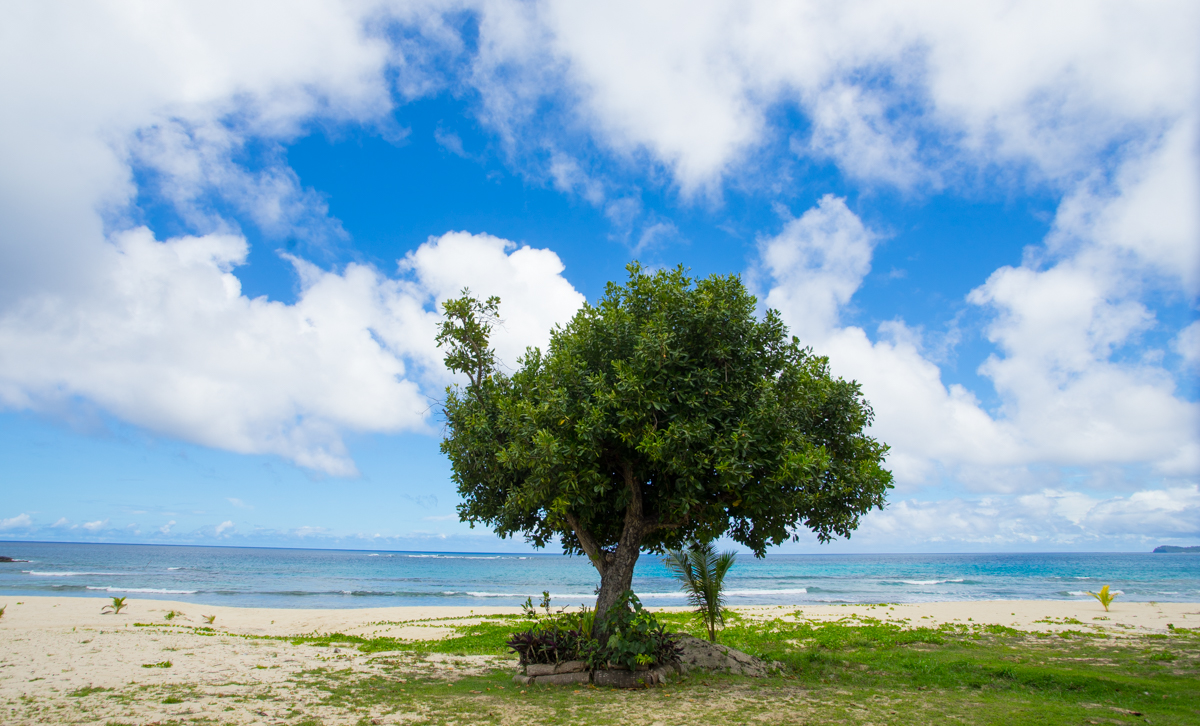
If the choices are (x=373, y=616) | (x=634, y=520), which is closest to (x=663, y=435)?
(x=634, y=520)

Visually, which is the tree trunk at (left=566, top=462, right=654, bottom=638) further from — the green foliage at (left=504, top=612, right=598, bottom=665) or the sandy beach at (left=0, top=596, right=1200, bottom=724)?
the sandy beach at (left=0, top=596, right=1200, bottom=724)

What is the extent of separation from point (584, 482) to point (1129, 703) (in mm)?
8672

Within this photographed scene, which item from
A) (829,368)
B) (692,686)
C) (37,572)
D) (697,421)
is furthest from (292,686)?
(37,572)

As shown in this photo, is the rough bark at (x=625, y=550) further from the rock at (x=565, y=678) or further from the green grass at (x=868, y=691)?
the green grass at (x=868, y=691)

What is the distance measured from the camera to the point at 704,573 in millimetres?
13438

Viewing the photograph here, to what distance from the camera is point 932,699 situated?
9289 millimetres

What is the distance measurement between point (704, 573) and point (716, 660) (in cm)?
246

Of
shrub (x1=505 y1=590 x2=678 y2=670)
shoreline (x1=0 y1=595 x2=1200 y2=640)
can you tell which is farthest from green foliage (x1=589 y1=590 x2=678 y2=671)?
shoreline (x1=0 y1=595 x2=1200 y2=640)

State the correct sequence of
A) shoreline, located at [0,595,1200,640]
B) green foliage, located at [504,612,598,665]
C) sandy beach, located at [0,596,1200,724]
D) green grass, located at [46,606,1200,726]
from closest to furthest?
1. green grass, located at [46,606,1200,726]
2. sandy beach, located at [0,596,1200,724]
3. green foliage, located at [504,612,598,665]
4. shoreline, located at [0,595,1200,640]

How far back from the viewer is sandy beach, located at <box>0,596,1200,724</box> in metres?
8.67

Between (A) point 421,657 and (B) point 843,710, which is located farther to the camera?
(A) point 421,657

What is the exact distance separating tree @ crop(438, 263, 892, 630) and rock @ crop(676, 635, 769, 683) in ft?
5.62

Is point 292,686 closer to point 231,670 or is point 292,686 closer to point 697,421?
point 231,670

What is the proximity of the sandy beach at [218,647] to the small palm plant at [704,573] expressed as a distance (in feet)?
14.0
